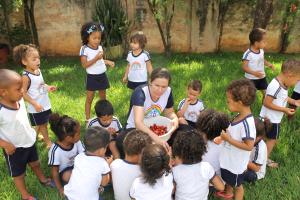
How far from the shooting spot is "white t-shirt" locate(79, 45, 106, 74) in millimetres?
4914

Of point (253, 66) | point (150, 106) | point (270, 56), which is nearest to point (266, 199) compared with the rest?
point (150, 106)

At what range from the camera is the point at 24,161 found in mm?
3518

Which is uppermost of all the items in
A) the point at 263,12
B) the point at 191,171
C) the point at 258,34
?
the point at 263,12

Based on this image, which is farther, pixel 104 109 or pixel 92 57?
pixel 92 57

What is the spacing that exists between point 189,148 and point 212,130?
0.66 metres

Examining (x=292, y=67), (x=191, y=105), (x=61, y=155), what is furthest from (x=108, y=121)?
(x=292, y=67)

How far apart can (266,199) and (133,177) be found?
4.74 feet

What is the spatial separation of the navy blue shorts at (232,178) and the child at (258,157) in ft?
1.25

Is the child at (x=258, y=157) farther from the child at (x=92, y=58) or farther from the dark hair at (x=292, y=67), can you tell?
the child at (x=92, y=58)

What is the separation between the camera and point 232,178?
11.0 ft

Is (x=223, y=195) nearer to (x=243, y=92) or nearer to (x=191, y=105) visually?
(x=243, y=92)

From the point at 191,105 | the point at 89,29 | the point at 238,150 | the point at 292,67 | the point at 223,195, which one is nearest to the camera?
the point at 238,150

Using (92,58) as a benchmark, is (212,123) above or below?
below

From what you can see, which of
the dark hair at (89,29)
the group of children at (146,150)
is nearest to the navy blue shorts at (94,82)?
the dark hair at (89,29)
